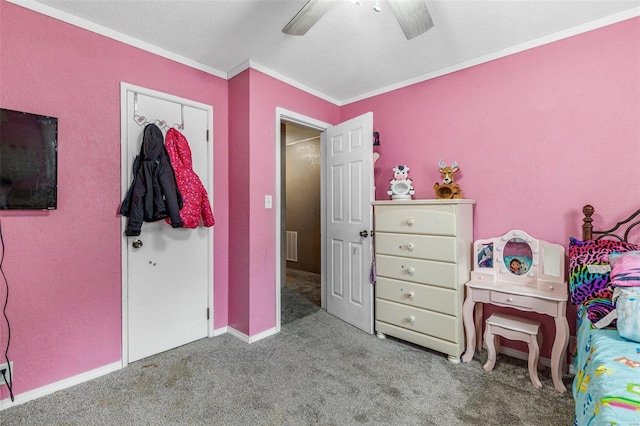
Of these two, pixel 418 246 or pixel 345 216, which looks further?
pixel 345 216

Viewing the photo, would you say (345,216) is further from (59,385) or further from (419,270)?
(59,385)

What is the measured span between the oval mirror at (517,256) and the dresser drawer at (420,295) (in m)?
0.49

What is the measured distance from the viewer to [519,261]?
2.23 metres

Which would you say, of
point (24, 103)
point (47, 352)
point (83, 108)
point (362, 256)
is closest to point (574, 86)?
point (362, 256)

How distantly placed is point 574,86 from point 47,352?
12.9ft

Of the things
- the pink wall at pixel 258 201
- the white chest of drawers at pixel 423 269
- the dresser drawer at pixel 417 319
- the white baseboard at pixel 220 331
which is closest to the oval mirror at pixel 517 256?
the white chest of drawers at pixel 423 269

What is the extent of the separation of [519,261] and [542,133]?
980mm

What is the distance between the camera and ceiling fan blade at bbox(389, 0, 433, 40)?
144cm

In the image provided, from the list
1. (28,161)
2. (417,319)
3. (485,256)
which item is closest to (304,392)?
(417,319)

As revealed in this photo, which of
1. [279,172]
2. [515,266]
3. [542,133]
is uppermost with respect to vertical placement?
[542,133]

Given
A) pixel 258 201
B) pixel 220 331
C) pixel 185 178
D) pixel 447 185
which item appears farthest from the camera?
pixel 220 331

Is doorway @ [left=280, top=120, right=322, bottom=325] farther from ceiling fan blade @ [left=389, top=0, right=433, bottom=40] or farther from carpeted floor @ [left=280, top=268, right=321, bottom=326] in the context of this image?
ceiling fan blade @ [left=389, top=0, right=433, bottom=40]

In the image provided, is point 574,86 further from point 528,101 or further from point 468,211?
point 468,211

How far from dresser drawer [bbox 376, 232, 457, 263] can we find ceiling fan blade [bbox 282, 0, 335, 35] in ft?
5.57
